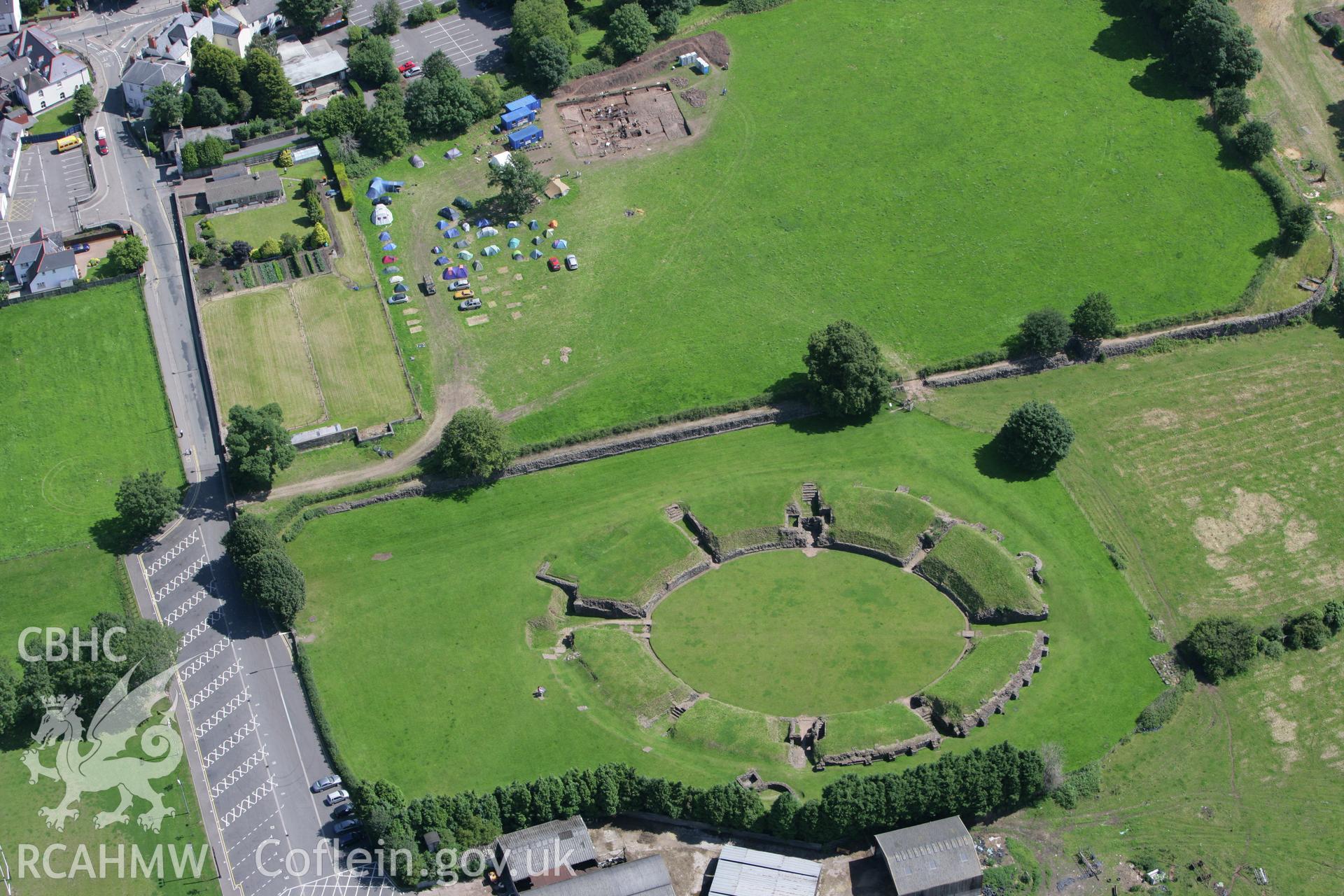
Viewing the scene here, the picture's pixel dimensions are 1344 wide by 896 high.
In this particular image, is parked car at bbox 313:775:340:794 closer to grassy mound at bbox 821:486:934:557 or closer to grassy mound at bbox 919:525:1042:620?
grassy mound at bbox 821:486:934:557

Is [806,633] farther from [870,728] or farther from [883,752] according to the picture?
[883,752]

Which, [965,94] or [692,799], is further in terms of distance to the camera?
[965,94]

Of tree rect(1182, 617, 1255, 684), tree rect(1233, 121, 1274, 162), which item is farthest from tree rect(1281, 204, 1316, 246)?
tree rect(1182, 617, 1255, 684)

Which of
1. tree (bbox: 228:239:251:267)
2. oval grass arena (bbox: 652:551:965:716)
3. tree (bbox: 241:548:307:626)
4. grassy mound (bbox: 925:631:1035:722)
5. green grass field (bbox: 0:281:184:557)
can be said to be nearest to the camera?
grassy mound (bbox: 925:631:1035:722)

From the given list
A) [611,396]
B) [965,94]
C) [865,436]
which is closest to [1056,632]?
[865,436]

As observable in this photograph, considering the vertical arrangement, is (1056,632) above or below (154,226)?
below

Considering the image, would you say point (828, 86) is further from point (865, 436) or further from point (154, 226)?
point (154, 226)
